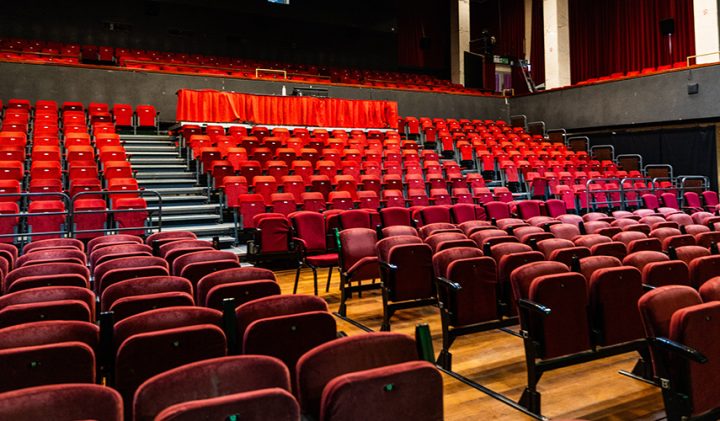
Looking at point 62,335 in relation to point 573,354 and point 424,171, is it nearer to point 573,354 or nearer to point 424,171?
point 573,354

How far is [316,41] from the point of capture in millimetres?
15688

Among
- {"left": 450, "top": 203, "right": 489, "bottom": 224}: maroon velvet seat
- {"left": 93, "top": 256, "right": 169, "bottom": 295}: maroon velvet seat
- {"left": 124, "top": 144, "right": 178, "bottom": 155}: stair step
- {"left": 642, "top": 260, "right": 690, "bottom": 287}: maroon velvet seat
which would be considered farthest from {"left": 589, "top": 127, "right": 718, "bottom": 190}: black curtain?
{"left": 93, "top": 256, "right": 169, "bottom": 295}: maroon velvet seat

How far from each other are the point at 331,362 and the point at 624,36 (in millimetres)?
14530

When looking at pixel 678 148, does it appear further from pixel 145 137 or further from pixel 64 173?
pixel 64 173

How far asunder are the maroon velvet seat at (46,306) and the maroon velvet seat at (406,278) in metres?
1.66

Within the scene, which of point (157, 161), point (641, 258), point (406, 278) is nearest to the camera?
point (641, 258)

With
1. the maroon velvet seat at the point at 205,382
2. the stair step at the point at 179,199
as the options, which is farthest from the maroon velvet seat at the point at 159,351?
the stair step at the point at 179,199

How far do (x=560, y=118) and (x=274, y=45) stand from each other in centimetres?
843

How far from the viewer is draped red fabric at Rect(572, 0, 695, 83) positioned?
39.5ft

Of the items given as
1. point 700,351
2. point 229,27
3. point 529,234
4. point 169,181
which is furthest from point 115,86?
point 700,351

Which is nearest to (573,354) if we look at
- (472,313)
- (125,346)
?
(472,313)

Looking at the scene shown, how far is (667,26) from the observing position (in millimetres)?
11945

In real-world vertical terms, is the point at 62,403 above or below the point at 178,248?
below

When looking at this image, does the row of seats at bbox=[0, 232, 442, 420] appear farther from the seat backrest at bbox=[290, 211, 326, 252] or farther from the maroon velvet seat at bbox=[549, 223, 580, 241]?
the maroon velvet seat at bbox=[549, 223, 580, 241]
